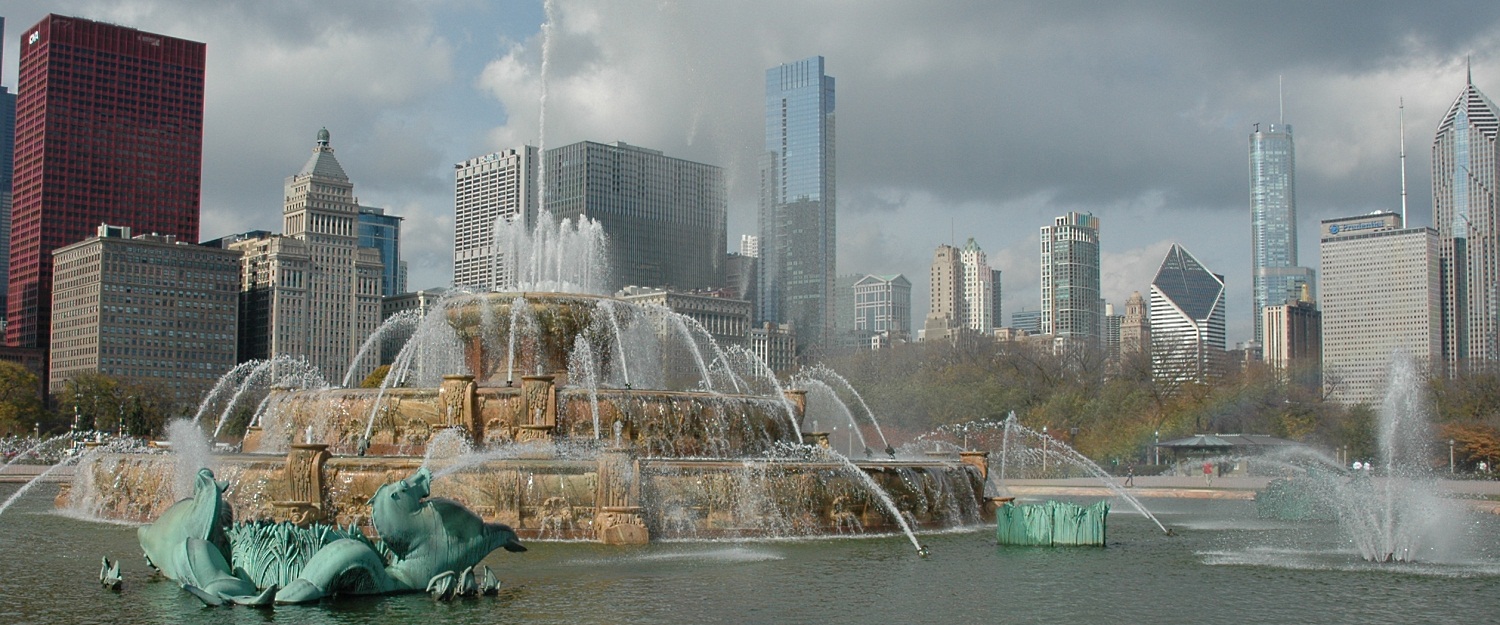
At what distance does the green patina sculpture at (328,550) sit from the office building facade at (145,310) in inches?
5620

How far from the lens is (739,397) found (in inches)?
1223

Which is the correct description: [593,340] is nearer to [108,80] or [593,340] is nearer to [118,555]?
[118,555]

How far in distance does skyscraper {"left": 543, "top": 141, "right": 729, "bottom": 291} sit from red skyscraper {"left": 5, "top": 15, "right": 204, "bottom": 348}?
5065cm

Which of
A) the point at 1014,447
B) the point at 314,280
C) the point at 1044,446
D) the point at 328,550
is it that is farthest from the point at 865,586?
the point at 314,280

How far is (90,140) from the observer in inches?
7283

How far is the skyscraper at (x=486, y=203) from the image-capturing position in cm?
17225

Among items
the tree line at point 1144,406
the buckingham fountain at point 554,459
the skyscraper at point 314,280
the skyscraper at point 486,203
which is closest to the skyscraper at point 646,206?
the skyscraper at point 486,203

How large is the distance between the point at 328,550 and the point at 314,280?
163 metres

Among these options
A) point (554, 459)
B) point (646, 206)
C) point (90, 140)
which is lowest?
point (554, 459)

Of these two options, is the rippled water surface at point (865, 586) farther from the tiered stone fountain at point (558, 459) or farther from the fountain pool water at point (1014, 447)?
the fountain pool water at point (1014, 447)

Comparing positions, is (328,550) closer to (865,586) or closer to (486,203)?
(865,586)

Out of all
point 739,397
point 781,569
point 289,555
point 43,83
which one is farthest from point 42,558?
point 43,83

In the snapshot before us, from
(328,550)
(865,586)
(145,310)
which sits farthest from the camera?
(145,310)

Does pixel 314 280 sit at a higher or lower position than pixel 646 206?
lower
